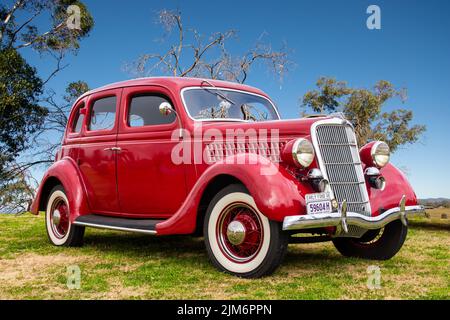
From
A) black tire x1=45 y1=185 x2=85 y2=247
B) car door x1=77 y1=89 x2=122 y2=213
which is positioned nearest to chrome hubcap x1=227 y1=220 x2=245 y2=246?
car door x1=77 y1=89 x2=122 y2=213

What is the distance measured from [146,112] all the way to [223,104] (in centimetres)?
91

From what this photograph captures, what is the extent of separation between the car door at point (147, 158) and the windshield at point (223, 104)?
248 millimetres

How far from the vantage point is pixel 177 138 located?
5488 mm

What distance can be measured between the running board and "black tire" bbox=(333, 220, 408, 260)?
222 centimetres

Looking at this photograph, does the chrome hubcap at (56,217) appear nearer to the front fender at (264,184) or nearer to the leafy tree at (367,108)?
the front fender at (264,184)

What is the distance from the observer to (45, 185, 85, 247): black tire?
6762 millimetres

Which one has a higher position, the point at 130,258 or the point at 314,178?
the point at 314,178

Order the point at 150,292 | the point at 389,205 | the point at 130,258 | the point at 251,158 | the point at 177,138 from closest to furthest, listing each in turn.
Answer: the point at 150,292 < the point at 251,158 < the point at 389,205 < the point at 177,138 < the point at 130,258

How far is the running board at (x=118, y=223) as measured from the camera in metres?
5.38

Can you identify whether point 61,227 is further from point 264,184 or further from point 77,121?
point 264,184
